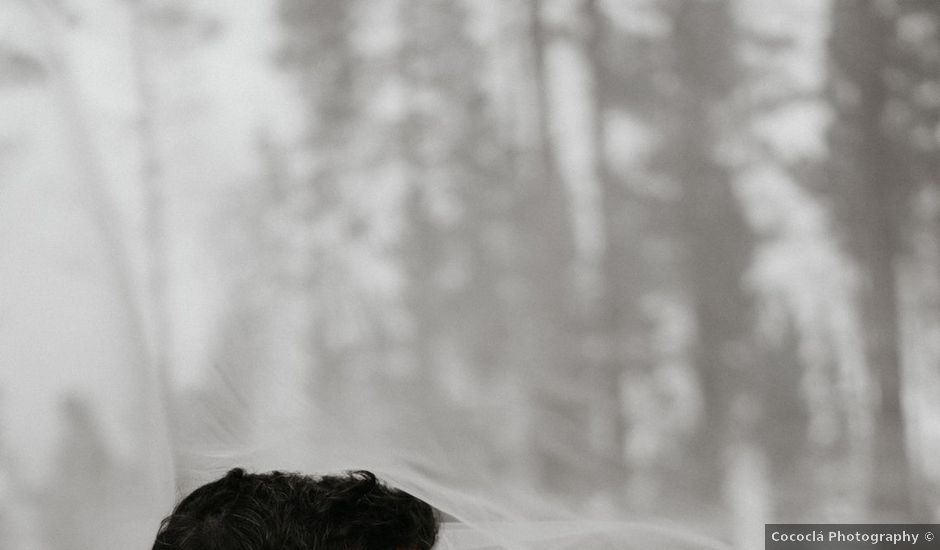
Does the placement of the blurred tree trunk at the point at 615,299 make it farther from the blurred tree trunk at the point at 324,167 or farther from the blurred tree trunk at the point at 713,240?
the blurred tree trunk at the point at 324,167

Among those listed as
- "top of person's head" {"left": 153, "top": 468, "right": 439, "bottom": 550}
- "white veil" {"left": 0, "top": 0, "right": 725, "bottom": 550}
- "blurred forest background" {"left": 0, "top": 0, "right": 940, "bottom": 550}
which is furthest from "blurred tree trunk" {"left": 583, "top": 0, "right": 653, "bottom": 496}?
"top of person's head" {"left": 153, "top": 468, "right": 439, "bottom": 550}

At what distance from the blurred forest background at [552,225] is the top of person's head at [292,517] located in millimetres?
107

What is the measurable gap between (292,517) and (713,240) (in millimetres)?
589

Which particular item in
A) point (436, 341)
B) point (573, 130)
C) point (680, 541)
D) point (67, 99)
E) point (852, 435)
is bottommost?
point (680, 541)

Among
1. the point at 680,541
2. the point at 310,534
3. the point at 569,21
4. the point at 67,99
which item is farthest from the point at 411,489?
the point at 67,99

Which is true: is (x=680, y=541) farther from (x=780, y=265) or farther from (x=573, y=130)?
(x=573, y=130)

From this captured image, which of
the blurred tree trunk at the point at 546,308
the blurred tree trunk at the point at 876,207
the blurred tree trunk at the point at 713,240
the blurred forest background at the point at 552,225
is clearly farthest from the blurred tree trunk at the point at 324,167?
the blurred tree trunk at the point at 876,207

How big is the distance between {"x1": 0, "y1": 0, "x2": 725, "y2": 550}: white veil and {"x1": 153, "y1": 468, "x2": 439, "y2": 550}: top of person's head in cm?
4

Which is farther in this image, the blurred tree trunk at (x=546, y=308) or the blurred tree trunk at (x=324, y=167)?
the blurred tree trunk at (x=324, y=167)

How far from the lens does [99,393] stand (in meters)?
1.11

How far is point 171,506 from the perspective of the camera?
113 cm

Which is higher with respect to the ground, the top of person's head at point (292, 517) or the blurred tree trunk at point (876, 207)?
the blurred tree trunk at point (876, 207)

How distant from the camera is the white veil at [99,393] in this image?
1.05m

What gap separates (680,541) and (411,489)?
0.32 m
